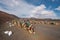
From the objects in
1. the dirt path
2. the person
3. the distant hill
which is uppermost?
the distant hill

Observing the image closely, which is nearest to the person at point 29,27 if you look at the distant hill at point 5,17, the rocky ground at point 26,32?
the rocky ground at point 26,32

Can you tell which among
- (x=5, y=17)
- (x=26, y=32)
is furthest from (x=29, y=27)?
(x=5, y=17)

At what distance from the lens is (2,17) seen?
2.01 m

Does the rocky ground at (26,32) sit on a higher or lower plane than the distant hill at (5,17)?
lower

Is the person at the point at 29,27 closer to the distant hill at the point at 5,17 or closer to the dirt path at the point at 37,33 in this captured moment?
the dirt path at the point at 37,33

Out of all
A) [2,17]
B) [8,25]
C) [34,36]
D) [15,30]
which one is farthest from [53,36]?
[2,17]

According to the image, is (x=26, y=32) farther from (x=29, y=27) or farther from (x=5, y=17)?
(x=5, y=17)

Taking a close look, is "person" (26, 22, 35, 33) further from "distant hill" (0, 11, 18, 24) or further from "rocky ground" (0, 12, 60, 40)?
"distant hill" (0, 11, 18, 24)

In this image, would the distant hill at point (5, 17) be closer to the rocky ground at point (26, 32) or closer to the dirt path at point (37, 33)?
the rocky ground at point (26, 32)

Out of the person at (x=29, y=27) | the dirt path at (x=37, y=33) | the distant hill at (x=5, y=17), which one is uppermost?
the distant hill at (x=5, y=17)

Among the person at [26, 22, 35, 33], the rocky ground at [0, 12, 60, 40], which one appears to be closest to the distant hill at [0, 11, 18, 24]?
the rocky ground at [0, 12, 60, 40]

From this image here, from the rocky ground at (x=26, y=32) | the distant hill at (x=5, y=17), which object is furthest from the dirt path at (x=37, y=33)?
the distant hill at (x=5, y=17)

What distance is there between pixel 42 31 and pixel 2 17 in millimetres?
726

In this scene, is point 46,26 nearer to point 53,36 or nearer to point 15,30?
point 53,36
